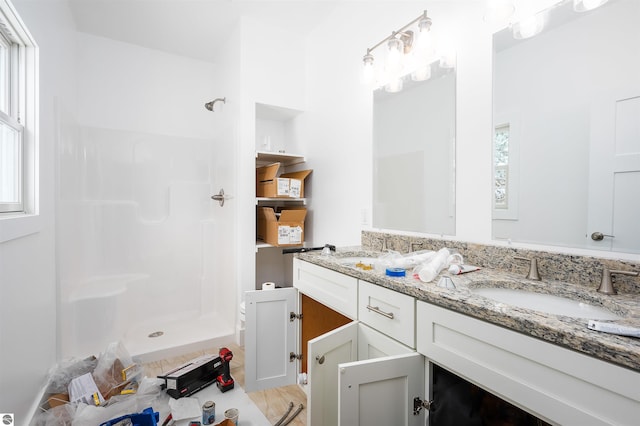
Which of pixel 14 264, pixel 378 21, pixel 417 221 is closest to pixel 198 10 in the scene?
pixel 378 21

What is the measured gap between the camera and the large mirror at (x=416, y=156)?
4.88 feet

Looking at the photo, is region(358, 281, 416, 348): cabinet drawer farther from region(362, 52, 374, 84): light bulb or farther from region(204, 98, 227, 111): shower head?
region(204, 98, 227, 111): shower head

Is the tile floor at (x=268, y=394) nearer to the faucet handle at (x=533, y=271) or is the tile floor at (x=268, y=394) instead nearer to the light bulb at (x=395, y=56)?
the faucet handle at (x=533, y=271)

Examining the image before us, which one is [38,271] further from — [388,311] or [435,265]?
[435,265]

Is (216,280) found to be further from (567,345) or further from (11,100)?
(567,345)

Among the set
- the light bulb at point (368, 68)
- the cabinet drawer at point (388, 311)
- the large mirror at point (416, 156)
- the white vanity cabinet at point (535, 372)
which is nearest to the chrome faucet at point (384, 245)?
the large mirror at point (416, 156)

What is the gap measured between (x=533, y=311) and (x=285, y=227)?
178 centimetres

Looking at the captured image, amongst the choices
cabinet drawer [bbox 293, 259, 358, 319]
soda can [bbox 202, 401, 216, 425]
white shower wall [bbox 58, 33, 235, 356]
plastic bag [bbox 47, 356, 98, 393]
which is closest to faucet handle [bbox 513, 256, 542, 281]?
cabinet drawer [bbox 293, 259, 358, 319]

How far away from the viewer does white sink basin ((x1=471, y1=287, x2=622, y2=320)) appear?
0.86 meters

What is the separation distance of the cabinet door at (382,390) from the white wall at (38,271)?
4.10 ft

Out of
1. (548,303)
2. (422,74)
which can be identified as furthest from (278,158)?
(548,303)

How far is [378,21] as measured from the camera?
1852mm

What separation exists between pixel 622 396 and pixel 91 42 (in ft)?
12.1

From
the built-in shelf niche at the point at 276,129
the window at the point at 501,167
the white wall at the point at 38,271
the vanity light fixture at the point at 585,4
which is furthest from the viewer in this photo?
the built-in shelf niche at the point at 276,129
